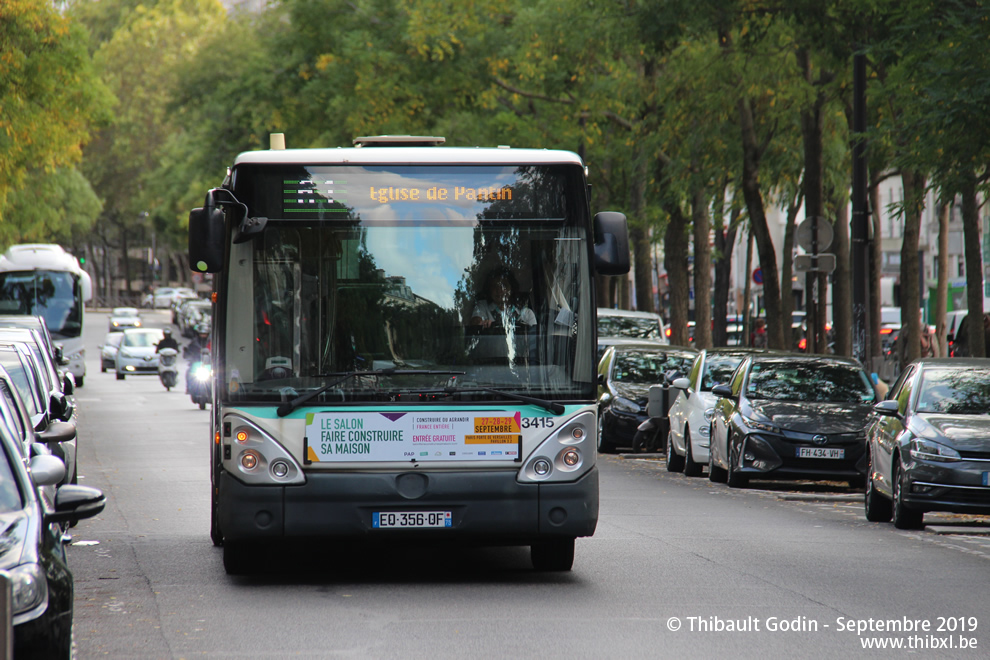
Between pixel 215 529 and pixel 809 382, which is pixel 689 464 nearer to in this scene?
pixel 809 382

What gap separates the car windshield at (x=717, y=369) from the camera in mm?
21188

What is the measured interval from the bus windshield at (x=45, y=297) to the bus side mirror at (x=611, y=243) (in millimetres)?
41951

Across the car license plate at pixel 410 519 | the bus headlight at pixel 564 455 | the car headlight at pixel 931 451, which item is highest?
the bus headlight at pixel 564 455

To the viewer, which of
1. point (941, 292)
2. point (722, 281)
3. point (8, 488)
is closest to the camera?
point (8, 488)

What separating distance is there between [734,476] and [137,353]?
40.4 m

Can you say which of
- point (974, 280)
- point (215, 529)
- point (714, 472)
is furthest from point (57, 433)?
point (974, 280)

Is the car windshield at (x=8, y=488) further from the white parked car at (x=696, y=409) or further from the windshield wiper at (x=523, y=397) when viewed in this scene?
the white parked car at (x=696, y=409)

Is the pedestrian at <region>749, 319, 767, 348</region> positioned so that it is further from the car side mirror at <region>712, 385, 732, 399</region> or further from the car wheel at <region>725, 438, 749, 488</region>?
the car wheel at <region>725, 438, 749, 488</region>

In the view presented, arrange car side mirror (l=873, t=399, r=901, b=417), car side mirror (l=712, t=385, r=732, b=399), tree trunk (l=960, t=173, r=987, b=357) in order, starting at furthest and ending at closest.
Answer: tree trunk (l=960, t=173, r=987, b=357) < car side mirror (l=712, t=385, r=732, b=399) < car side mirror (l=873, t=399, r=901, b=417)

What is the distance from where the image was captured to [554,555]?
1052 cm

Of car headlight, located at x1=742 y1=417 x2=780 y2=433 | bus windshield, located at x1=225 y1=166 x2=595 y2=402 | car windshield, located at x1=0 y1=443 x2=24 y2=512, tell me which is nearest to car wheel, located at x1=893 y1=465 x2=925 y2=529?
car headlight, located at x1=742 y1=417 x2=780 y2=433

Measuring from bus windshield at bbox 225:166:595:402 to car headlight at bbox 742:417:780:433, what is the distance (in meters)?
8.45

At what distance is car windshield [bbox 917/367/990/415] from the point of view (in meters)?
14.4

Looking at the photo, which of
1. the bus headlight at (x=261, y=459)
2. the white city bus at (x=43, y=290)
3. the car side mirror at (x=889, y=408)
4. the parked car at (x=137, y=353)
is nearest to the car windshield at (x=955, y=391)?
the car side mirror at (x=889, y=408)
